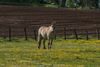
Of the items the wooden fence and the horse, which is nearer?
the horse

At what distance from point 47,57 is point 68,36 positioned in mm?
32871

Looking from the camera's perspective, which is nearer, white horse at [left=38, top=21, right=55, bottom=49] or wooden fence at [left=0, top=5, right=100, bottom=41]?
white horse at [left=38, top=21, right=55, bottom=49]

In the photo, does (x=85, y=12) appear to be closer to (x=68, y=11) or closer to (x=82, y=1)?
(x=68, y=11)

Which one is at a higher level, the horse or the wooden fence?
the horse

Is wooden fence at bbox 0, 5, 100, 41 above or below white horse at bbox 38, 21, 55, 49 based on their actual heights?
below

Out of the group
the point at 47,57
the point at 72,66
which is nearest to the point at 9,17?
the point at 47,57

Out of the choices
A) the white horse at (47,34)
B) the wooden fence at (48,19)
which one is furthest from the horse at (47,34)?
the wooden fence at (48,19)

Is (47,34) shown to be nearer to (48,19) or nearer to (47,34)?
(47,34)

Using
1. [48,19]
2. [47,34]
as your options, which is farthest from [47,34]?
[48,19]

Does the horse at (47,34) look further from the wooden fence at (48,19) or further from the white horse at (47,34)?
the wooden fence at (48,19)

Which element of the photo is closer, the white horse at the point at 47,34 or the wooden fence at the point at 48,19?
the white horse at the point at 47,34

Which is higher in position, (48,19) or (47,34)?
(47,34)

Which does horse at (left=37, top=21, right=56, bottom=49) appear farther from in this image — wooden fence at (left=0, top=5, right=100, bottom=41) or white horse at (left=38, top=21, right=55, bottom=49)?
wooden fence at (left=0, top=5, right=100, bottom=41)

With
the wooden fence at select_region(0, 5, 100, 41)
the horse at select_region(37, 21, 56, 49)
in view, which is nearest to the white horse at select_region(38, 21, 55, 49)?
the horse at select_region(37, 21, 56, 49)
